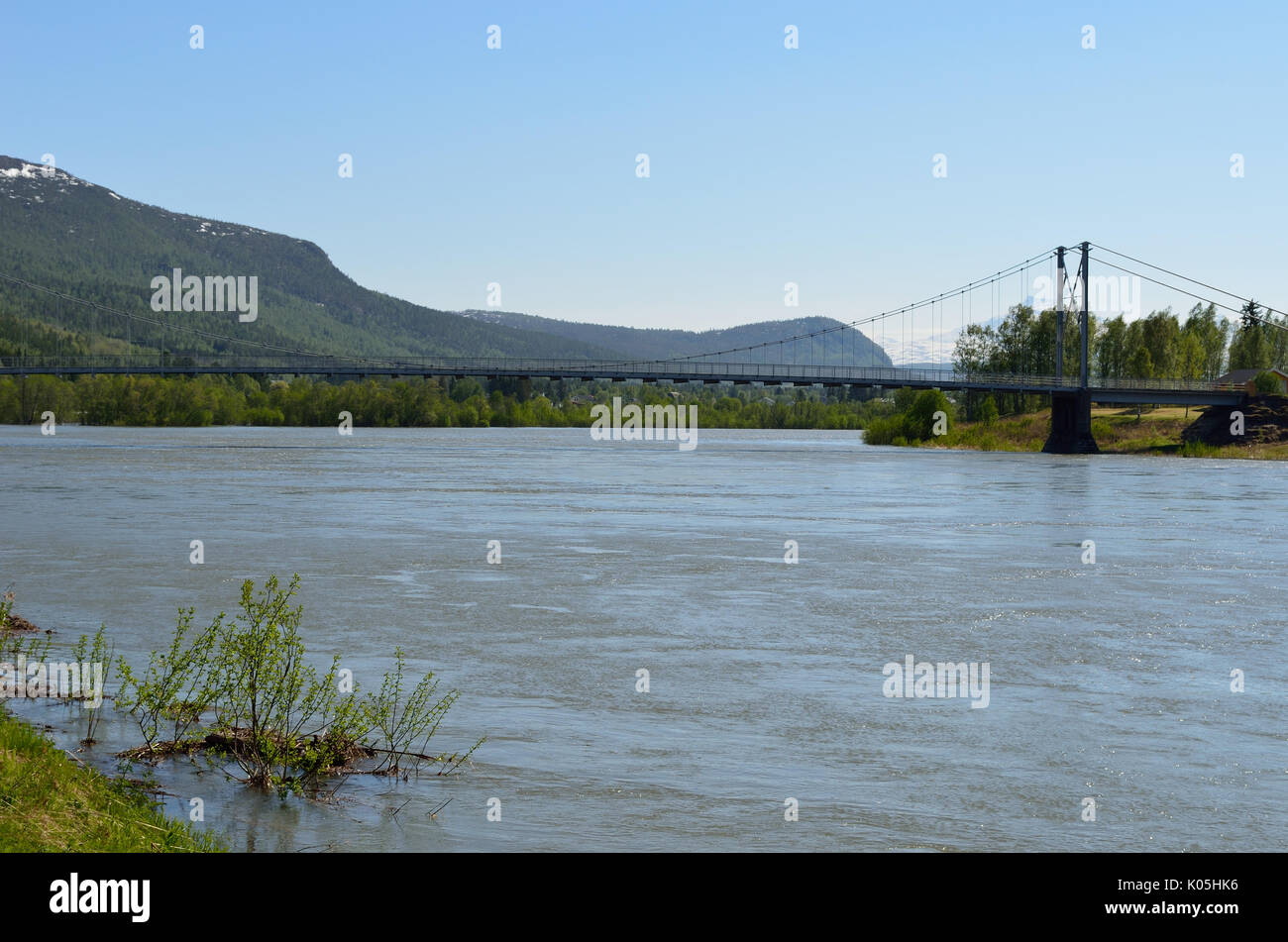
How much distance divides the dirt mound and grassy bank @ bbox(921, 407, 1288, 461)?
0.95m

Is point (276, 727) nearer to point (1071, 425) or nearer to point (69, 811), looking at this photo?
point (69, 811)

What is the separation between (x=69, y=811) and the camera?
29.0 feet

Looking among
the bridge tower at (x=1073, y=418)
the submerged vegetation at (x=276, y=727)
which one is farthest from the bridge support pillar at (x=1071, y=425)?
the submerged vegetation at (x=276, y=727)

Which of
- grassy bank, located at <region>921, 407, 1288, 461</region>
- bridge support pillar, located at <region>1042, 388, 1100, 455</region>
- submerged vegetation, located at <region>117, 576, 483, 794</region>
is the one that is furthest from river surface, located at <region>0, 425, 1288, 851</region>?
bridge support pillar, located at <region>1042, 388, 1100, 455</region>

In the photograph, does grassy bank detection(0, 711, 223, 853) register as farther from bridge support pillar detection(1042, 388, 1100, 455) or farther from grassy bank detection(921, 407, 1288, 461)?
bridge support pillar detection(1042, 388, 1100, 455)

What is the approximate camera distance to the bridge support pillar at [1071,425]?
104812 millimetres

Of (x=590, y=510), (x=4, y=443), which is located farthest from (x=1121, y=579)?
(x=4, y=443)

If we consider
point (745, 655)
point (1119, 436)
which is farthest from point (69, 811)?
point (1119, 436)

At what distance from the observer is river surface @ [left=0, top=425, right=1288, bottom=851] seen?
32.6ft

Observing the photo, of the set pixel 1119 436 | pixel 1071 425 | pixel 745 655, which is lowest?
pixel 745 655

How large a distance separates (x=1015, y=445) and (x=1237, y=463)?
2811cm

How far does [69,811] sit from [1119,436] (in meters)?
109

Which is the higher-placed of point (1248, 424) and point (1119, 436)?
point (1248, 424)
